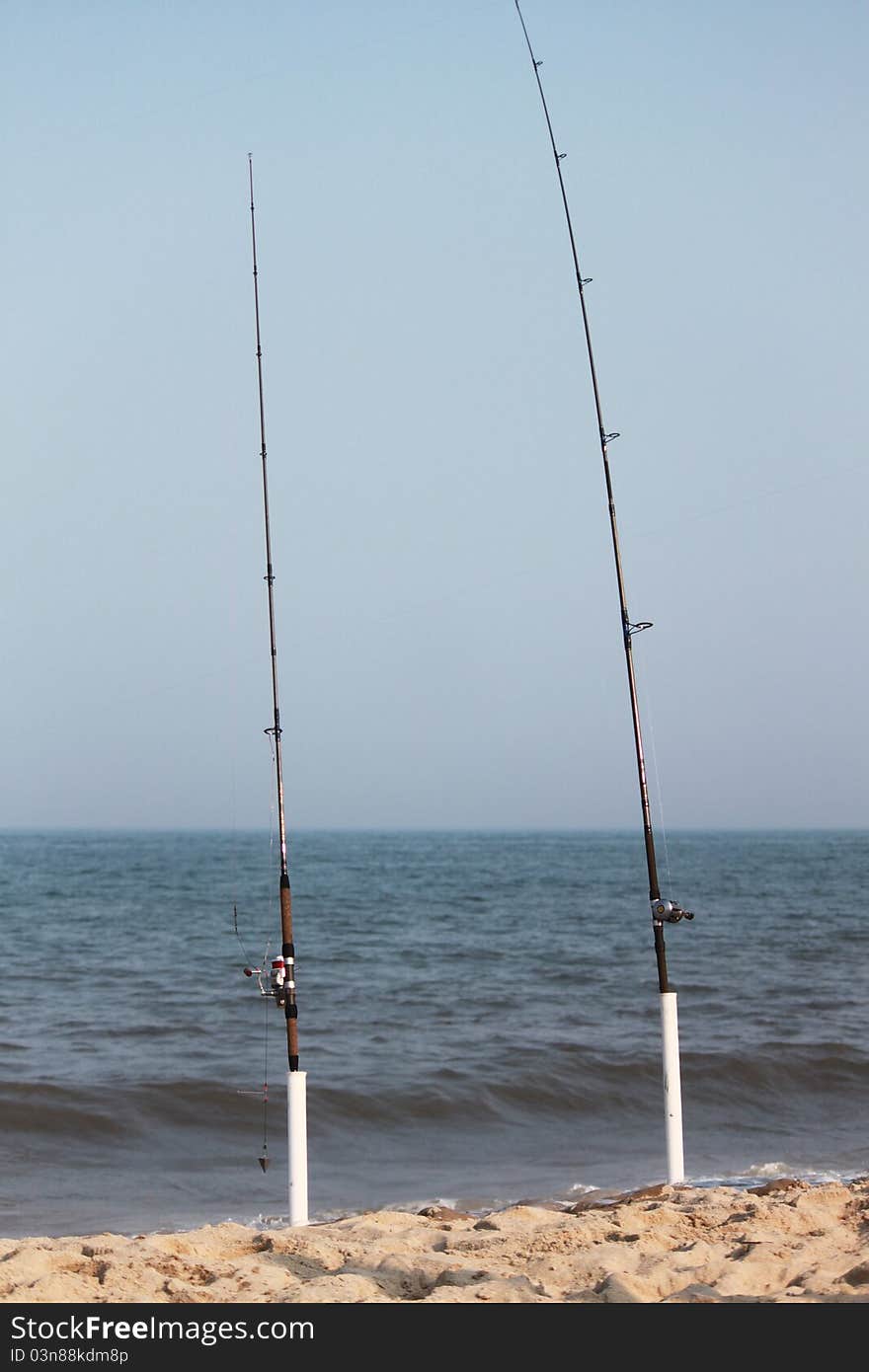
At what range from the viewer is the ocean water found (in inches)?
309

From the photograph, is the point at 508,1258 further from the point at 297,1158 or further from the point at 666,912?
the point at 666,912

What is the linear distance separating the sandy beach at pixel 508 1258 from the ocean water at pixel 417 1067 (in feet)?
5.57

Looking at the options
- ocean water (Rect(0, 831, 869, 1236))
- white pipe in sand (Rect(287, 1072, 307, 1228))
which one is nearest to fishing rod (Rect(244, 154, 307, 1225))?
white pipe in sand (Rect(287, 1072, 307, 1228))

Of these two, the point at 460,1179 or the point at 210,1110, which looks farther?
the point at 210,1110

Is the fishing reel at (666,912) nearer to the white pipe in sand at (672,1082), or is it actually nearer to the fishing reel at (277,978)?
the white pipe in sand at (672,1082)

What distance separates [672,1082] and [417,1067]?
16.2 ft

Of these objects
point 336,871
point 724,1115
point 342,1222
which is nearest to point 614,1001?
point 724,1115

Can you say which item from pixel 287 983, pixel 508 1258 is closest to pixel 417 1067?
pixel 287 983

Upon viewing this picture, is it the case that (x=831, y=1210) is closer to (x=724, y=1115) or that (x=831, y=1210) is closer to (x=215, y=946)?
(x=724, y=1115)

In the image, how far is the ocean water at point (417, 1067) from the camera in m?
7.84

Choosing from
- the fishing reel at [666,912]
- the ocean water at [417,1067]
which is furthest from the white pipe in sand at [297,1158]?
the fishing reel at [666,912]

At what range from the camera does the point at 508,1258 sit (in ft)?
15.4
